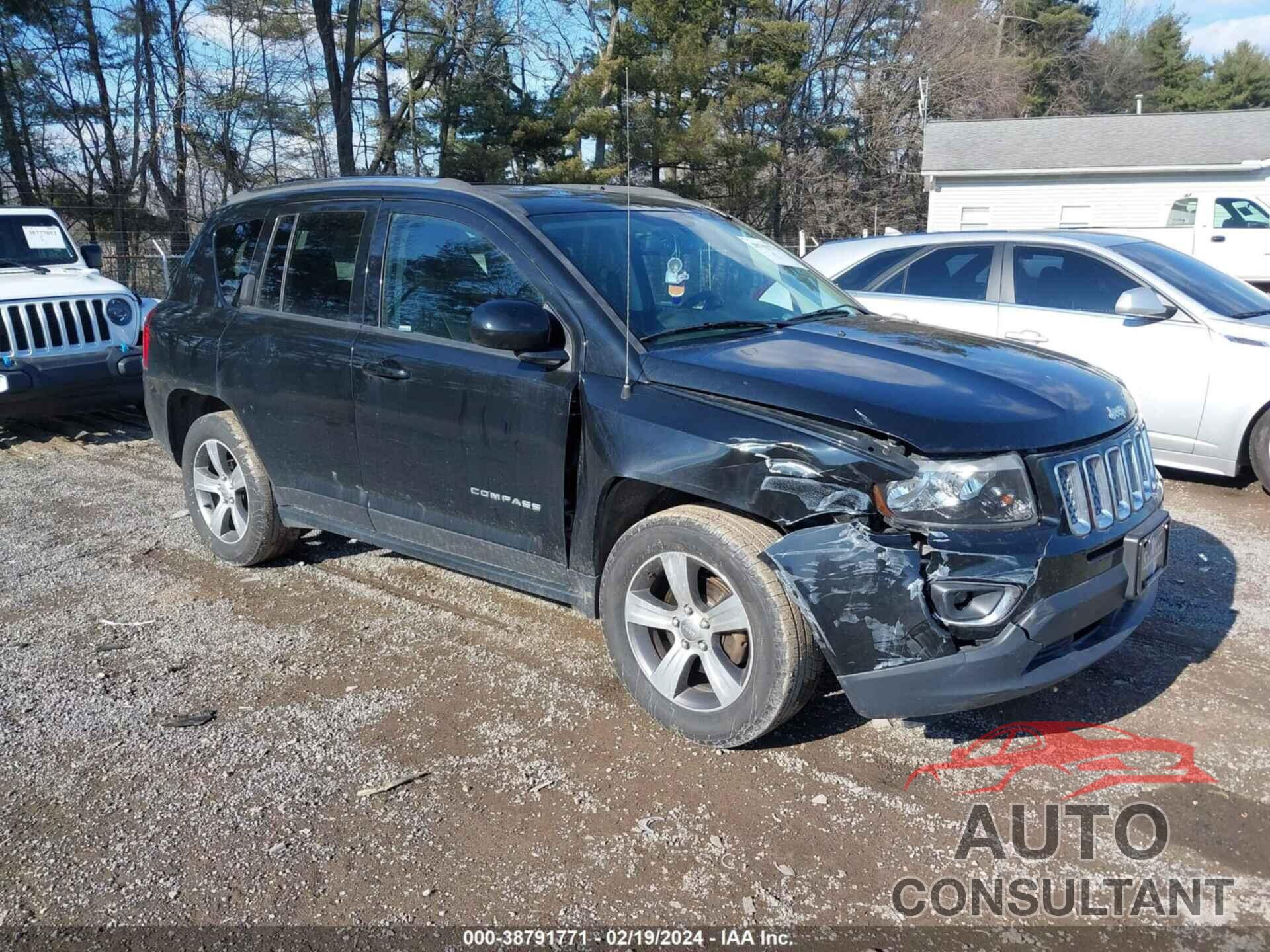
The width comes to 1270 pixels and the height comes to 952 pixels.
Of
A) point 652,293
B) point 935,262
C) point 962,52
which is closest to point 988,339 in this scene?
point 652,293

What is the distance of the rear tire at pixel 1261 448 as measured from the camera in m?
6.39

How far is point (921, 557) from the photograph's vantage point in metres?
2.99

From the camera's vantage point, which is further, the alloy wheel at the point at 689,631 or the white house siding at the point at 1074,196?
the white house siding at the point at 1074,196

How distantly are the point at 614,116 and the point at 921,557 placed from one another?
91.6 feet

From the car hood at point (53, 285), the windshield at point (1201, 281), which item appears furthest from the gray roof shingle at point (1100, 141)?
the car hood at point (53, 285)

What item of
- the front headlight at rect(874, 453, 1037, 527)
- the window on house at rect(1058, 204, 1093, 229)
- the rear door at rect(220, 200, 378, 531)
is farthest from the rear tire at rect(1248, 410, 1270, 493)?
the window on house at rect(1058, 204, 1093, 229)

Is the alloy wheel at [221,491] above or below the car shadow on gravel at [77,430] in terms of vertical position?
above

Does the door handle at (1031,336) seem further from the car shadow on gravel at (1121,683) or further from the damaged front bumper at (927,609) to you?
the damaged front bumper at (927,609)

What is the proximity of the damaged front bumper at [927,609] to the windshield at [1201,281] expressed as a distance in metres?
4.60

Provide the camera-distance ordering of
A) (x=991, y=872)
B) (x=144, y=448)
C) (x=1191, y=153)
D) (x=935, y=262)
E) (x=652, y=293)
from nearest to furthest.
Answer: (x=991, y=872)
(x=652, y=293)
(x=935, y=262)
(x=144, y=448)
(x=1191, y=153)

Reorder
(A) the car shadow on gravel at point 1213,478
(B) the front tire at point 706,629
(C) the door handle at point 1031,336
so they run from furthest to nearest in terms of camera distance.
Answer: (C) the door handle at point 1031,336 < (A) the car shadow on gravel at point 1213,478 < (B) the front tire at point 706,629

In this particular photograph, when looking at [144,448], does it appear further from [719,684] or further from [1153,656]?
[1153,656]

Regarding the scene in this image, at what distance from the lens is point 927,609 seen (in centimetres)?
298

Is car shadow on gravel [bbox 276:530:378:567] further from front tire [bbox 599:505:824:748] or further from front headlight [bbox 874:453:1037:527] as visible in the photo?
front headlight [bbox 874:453:1037:527]
